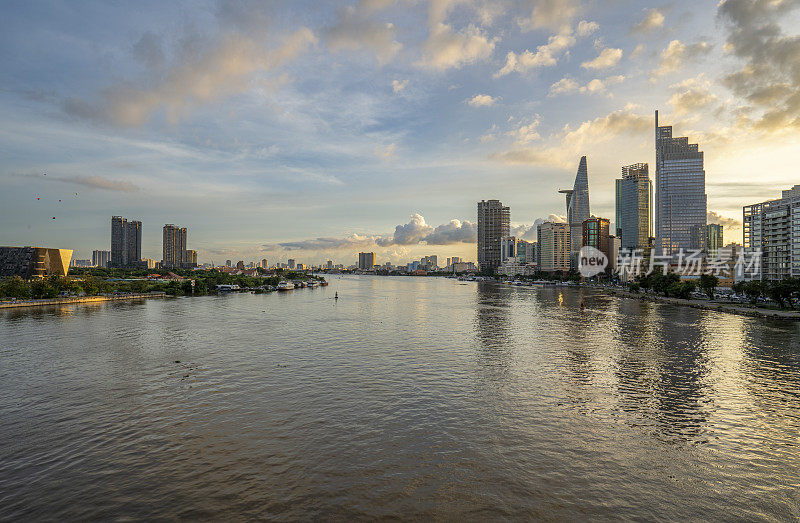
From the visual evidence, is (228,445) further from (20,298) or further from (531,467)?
(20,298)

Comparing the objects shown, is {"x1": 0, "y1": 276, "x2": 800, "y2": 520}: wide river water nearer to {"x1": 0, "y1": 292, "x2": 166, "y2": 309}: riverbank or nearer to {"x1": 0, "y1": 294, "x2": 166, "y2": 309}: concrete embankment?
{"x1": 0, "y1": 294, "x2": 166, "y2": 309}: concrete embankment

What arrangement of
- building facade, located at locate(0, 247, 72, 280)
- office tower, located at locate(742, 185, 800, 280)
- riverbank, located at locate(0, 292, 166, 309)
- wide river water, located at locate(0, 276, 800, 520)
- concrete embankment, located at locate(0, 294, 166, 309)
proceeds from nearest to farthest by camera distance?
wide river water, located at locate(0, 276, 800, 520) → concrete embankment, located at locate(0, 294, 166, 309) → riverbank, located at locate(0, 292, 166, 309) → office tower, located at locate(742, 185, 800, 280) → building facade, located at locate(0, 247, 72, 280)

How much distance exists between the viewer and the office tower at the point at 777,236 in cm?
10919

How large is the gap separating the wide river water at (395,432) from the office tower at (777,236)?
103547mm

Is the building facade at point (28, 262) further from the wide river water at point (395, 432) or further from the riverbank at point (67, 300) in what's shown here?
the wide river water at point (395, 432)

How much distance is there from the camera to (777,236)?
11675 cm

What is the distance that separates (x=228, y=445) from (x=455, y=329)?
40248mm

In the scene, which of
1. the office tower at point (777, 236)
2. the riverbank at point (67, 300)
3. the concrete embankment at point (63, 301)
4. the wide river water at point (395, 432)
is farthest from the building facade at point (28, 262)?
the office tower at point (777, 236)

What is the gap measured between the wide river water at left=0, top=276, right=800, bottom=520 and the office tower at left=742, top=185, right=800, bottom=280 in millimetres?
103547

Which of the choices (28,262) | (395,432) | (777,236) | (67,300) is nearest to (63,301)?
(67,300)

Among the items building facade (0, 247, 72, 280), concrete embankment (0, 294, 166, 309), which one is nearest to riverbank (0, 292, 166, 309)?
concrete embankment (0, 294, 166, 309)

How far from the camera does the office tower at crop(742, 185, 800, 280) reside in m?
109

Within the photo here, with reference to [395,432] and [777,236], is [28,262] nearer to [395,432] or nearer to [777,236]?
[395,432]

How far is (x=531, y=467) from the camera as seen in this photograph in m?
16.3
